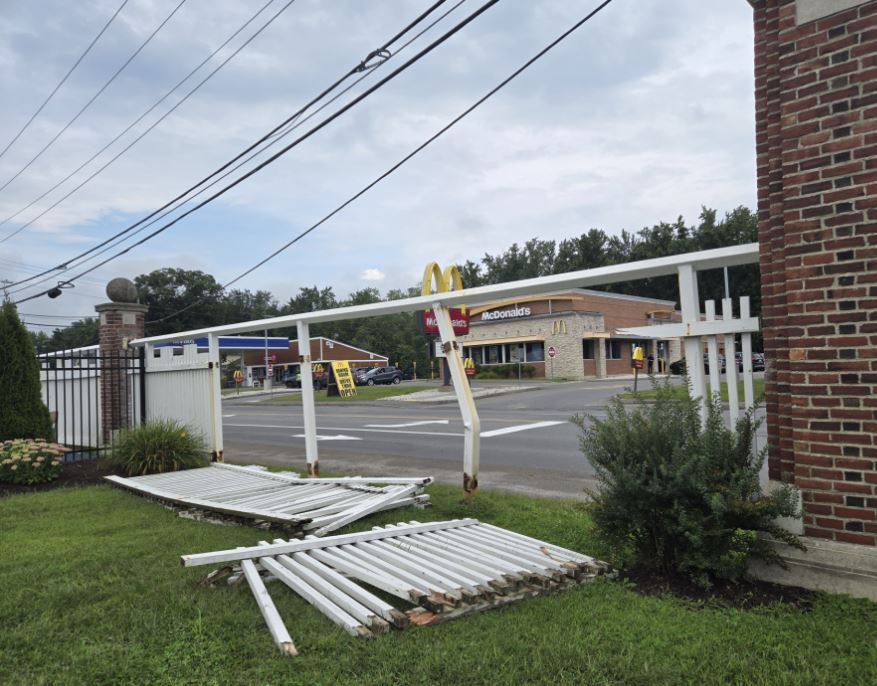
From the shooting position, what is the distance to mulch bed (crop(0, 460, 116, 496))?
9062mm

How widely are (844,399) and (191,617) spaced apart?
433 cm

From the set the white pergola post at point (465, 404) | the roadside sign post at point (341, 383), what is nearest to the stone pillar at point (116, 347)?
the white pergola post at point (465, 404)

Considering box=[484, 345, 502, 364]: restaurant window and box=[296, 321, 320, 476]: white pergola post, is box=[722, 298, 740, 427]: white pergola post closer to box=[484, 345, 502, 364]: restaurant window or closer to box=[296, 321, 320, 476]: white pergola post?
box=[296, 321, 320, 476]: white pergola post

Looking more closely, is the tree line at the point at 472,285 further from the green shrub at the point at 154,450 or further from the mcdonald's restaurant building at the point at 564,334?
the green shrub at the point at 154,450

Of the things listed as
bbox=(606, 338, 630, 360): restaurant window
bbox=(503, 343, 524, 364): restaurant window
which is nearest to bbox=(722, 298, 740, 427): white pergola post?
bbox=(503, 343, 524, 364): restaurant window

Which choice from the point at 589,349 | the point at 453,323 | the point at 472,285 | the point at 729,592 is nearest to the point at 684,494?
the point at 729,592

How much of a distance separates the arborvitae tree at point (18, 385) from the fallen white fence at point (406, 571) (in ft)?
25.3

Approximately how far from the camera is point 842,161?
398 cm

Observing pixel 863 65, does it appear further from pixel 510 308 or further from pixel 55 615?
pixel 510 308

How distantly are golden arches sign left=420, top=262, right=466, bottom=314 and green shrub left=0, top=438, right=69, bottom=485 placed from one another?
654cm

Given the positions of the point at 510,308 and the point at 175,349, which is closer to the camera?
the point at 175,349

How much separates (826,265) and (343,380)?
33282 mm

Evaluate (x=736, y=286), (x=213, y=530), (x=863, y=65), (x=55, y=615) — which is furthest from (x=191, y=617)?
(x=736, y=286)

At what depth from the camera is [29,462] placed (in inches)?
367
